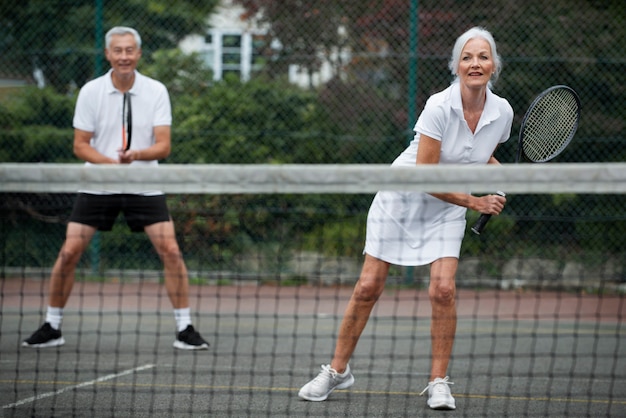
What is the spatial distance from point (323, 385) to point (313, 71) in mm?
5544

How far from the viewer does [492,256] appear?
10328mm

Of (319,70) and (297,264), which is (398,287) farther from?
(319,70)

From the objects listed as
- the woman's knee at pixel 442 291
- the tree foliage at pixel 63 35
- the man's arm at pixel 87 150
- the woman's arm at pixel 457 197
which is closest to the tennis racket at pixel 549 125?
the woman's arm at pixel 457 197

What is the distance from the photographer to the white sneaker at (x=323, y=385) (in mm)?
5137

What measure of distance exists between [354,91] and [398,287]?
72.5 inches

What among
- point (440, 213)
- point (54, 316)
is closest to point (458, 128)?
point (440, 213)

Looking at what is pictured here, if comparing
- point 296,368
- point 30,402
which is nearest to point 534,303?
point 296,368

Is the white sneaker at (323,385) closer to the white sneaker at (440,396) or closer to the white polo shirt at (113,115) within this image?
the white sneaker at (440,396)

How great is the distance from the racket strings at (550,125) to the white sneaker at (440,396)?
1.25 metres

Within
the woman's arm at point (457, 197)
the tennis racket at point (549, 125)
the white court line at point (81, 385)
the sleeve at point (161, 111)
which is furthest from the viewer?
the sleeve at point (161, 111)

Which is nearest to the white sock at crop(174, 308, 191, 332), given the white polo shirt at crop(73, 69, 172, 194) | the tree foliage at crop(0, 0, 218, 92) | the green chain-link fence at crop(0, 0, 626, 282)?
the white polo shirt at crop(73, 69, 172, 194)

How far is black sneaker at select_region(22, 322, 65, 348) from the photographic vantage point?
670 centimetres

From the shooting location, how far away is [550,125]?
5.54 meters

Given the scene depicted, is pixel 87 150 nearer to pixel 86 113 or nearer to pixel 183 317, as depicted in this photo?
pixel 86 113
